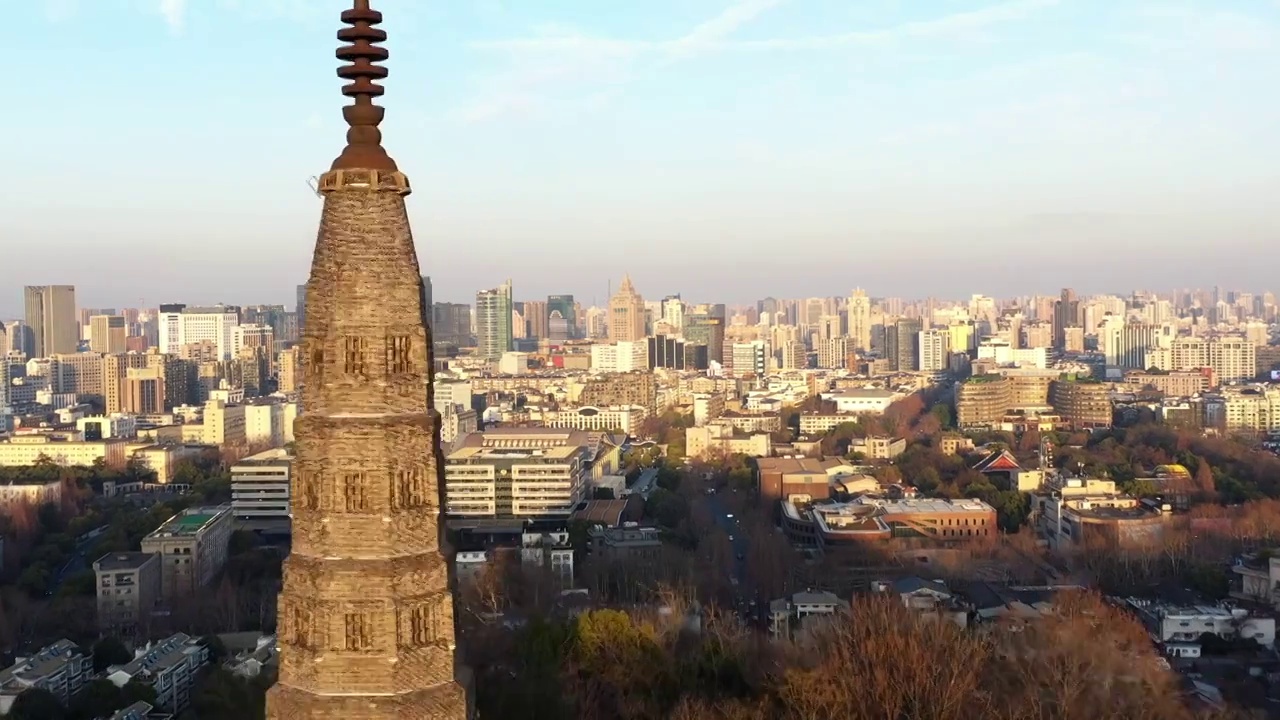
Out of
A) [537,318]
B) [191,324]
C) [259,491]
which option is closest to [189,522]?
[259,491]

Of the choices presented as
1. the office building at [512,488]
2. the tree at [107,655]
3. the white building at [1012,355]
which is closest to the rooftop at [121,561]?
the tree at [107,655]

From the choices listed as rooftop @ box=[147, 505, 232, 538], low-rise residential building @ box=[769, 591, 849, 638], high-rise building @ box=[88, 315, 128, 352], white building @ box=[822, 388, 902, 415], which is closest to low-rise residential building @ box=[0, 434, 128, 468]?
rooftop @ box=[147, 505, 232, 538]

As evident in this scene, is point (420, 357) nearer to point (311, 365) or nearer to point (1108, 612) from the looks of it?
point (311, 365)

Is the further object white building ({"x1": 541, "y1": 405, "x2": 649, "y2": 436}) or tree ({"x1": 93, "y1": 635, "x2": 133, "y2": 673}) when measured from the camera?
white building ({"x1": 541, "y1": 405, "x2": 649, "y2": 436})

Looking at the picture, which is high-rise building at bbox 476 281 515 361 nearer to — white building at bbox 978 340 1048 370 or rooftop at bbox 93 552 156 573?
white building at bbox 978 340 1048 370

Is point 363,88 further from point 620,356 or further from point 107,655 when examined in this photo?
point 620,356
